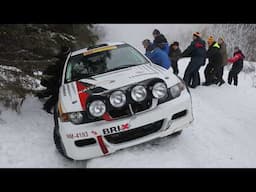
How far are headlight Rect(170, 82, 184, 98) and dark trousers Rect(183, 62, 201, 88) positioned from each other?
4047 millimetres

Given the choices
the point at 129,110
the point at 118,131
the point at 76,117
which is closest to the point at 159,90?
the point at 129,110

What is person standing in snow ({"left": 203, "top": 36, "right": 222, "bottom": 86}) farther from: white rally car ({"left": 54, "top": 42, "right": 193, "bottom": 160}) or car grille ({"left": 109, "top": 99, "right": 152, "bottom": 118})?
car grille ({"left": 109, "top": 99, "right": 152, "bottom": 118})

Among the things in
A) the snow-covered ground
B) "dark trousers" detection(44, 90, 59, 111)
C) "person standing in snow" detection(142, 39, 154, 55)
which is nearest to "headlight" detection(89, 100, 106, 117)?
the snow-covered ground

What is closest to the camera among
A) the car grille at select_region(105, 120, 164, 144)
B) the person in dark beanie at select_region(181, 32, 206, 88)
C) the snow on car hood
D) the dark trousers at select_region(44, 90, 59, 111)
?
the car grille at select_region(105, 120, 164, 144)

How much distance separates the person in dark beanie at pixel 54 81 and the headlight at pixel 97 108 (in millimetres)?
2971

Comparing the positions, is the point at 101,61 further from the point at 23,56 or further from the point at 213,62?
the point at 213,62

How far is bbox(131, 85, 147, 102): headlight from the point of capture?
Result: 4.70 metres

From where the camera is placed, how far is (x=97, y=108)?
4641 mm

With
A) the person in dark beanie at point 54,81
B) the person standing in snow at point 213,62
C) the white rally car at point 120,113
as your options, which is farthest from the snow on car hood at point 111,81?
the person standing in snow at point 213,62

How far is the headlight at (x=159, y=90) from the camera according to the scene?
4.80m

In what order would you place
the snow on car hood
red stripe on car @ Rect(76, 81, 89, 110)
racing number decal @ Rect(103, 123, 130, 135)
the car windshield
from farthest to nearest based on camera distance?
the car windshield, the snow on car hood, red stripe on car @ Rect(76, 81, 89, 110), racing number decal @ Rect(103, 123, 130, 135)

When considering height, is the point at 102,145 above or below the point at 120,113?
below

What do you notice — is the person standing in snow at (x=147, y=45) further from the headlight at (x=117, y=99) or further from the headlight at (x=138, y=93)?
the headlight at (x=117, y=99)

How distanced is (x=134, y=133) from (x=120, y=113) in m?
0.36
